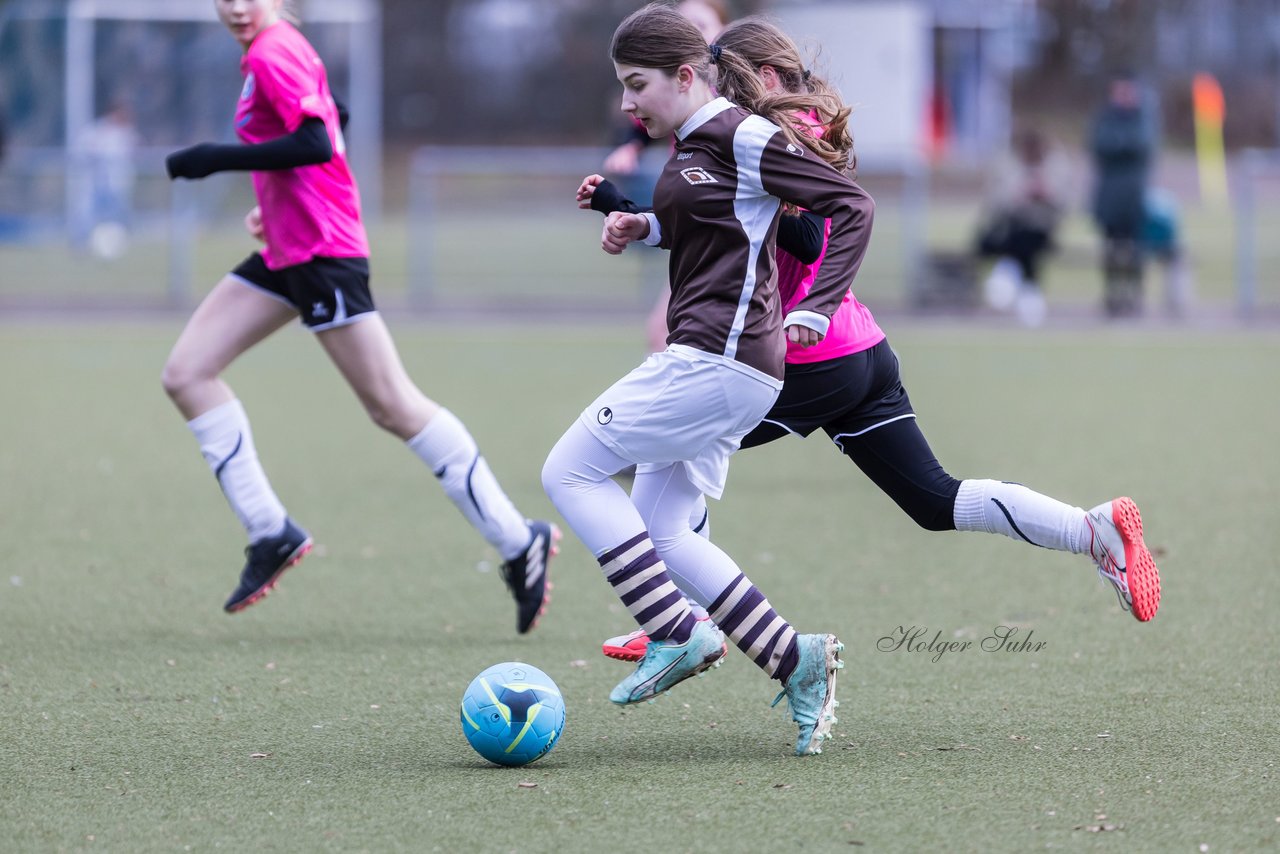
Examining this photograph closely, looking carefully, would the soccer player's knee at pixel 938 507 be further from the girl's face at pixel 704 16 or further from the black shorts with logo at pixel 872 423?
the girl's face at pixel 704 16

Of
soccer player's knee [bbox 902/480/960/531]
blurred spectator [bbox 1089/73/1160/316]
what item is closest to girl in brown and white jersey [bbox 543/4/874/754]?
soccer player's knee [bbox 902/480/960/531]

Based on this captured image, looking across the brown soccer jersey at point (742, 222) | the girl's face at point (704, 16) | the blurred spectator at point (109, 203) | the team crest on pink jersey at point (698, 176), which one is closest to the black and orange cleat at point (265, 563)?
the brown soccer jersey at point (742, 222)

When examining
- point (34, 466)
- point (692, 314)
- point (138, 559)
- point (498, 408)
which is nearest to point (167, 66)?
point (498, 408)

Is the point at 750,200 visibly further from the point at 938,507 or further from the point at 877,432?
the point at 938,507

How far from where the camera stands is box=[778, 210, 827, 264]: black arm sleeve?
4117mm

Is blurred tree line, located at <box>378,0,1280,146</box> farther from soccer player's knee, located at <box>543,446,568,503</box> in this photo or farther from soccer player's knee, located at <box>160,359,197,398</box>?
soccer player's knee, located at <box>543,446,568,503</box>

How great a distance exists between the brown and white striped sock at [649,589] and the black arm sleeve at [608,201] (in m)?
0.79

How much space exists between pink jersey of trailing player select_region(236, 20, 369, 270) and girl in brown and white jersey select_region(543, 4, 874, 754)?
153cm

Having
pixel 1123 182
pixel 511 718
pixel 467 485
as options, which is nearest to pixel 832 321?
pixel 511 718

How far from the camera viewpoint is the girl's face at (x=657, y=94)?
Result: 3.95m

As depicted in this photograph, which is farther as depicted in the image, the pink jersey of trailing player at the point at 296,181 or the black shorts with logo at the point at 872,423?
the pink jersey of trailing player at the point at 296,181

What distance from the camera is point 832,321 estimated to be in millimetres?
4254

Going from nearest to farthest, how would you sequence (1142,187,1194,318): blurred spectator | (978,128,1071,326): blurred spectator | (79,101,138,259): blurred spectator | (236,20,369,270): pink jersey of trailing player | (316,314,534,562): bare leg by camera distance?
(236,20,369,270): pink jersey of trailing player → (316,314,534,562): bare leg → (1142,187,1194,318): blurred spectator → (978,128,1071,326): blurred spectator → (79,101,138,259): blurred spectator

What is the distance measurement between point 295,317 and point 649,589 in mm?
1953
